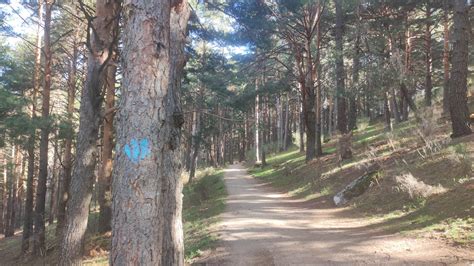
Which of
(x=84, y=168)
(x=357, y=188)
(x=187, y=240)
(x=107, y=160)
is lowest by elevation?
(x=187, y=240)

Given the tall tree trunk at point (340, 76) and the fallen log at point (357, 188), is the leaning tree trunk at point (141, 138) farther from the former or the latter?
the tall tree trunk at point (340, 76)

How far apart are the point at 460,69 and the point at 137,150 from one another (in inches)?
388

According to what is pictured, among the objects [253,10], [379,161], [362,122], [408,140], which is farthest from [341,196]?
[362,122]

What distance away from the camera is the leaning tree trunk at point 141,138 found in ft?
10.9

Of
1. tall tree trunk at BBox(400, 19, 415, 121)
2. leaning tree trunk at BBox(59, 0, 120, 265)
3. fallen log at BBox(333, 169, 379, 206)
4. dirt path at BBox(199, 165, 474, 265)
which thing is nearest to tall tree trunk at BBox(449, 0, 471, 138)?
fallen log at BBox(333, 169, 379, 206)

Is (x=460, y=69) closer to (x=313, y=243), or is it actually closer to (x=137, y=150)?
(x=313, y=243)

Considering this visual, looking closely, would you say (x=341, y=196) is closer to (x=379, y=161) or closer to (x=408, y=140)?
(x=379, y=161)

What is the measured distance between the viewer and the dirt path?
5.82m


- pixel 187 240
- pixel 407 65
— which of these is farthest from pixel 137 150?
pixel 407 65

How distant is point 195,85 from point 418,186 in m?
26.0

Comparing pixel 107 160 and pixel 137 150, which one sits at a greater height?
pixel 107 160

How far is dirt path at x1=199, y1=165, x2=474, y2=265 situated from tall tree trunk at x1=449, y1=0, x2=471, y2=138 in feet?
12.9

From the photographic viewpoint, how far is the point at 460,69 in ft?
35.0

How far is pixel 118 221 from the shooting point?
3.36m
